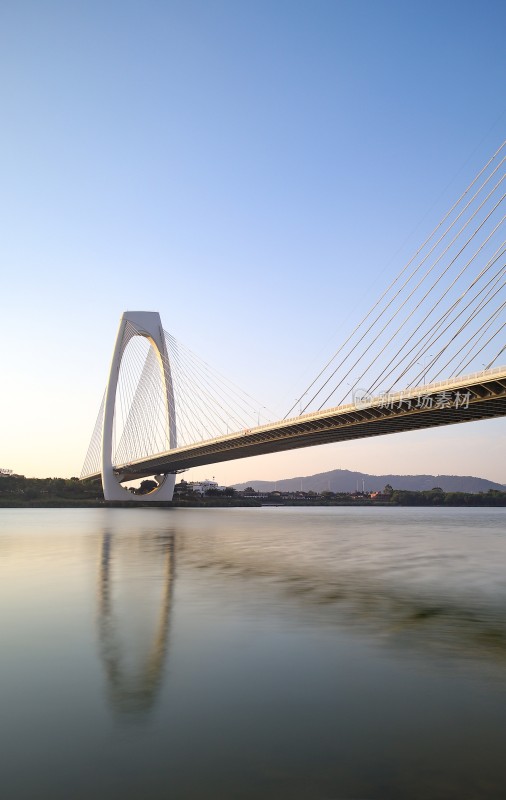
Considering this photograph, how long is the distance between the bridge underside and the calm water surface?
1475cm

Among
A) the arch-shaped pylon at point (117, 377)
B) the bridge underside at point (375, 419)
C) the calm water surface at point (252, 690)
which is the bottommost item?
the calm water surface at point (252, 690)

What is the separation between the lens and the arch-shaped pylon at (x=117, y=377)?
238 ft

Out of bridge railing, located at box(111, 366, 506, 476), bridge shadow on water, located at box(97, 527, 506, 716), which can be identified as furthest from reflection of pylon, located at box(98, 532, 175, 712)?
bridge railing, located at box(111, 366, 506, 476)

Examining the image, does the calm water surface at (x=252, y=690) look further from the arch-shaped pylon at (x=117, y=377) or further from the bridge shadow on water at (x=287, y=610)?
the arch-shaped pylon at (x=117, y=377)

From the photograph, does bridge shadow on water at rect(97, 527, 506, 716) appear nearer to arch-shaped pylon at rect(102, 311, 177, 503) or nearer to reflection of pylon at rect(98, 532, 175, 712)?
reflection of pylon at rect(98, 532, 175, 712)

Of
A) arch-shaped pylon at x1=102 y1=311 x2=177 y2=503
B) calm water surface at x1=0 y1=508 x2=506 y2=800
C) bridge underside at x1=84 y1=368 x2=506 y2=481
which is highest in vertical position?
arch-shaped pylon at x1=102 y1=311 x2=177 y2=503

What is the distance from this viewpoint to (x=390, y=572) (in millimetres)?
19016

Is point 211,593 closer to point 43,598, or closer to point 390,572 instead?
point 43,598

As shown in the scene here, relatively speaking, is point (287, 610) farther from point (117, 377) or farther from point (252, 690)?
point (117, 377)

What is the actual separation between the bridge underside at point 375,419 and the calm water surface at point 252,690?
581 inches

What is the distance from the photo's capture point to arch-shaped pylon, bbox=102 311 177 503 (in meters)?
72.6

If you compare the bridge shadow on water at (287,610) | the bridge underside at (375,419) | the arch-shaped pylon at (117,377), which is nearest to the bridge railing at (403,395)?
the bridge underside at (375,419)

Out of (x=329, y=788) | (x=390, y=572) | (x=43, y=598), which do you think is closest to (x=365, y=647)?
(x=329, y=788)

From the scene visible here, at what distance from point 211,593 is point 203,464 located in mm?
51855
